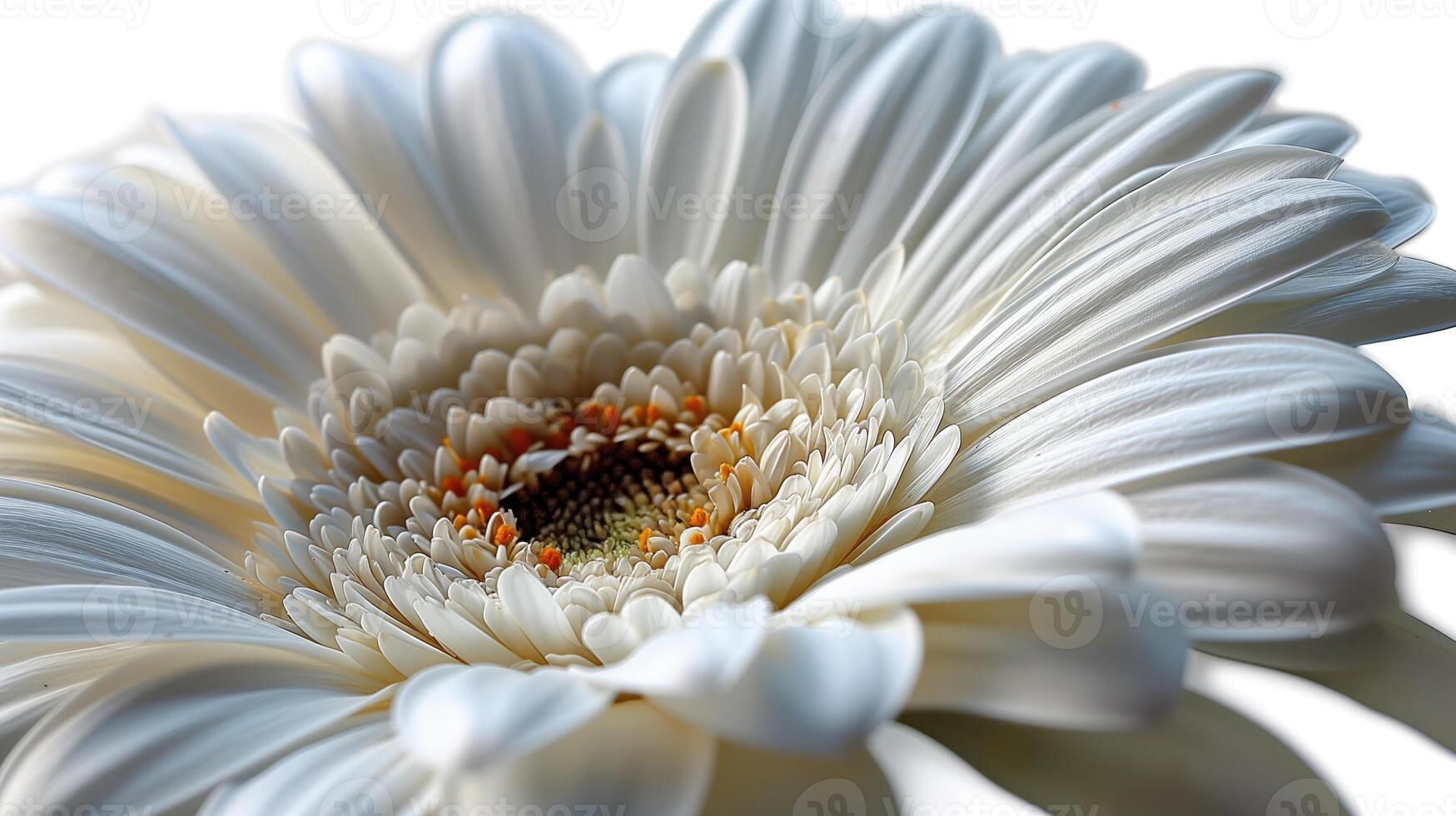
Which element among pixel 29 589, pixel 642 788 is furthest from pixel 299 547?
pixel 642 788

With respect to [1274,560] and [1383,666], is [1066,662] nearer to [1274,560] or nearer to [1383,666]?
[1274,560]

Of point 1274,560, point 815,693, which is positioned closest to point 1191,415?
point 1274,560

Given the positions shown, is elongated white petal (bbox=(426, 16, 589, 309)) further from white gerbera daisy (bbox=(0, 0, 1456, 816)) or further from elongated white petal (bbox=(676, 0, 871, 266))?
elongated white petal (bbox=(676, 0, 871, 266))

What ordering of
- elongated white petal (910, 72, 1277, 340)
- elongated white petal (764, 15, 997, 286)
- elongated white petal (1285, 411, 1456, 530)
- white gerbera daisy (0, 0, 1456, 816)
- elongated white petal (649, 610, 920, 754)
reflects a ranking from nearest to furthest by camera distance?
elongated white petal (649, 610, 920, 754) → white gerbera daisy (0, 0, 1456, 816) → elongated white petal (1285, 411, 1456, 530) → elongated white petal (910, 72, 1277, 340) → elongated white petal (764, 15, 997, 286)

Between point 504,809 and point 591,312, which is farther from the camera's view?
point 591,312

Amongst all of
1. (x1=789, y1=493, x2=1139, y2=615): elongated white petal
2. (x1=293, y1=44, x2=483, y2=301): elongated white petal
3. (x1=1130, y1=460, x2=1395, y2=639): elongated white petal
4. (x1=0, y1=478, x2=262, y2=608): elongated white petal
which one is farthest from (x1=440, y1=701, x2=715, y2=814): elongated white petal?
(x1=293, y1=44, x2=483, y2=301): elongated white petal

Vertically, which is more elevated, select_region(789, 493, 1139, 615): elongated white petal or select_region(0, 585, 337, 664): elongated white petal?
select_region(0, 585, 337, 664): elongated white petal

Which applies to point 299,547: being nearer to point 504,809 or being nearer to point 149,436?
point 149,436

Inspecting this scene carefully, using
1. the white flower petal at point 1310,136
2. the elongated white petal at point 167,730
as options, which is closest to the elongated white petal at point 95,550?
the elongated white petal at point 167,730
